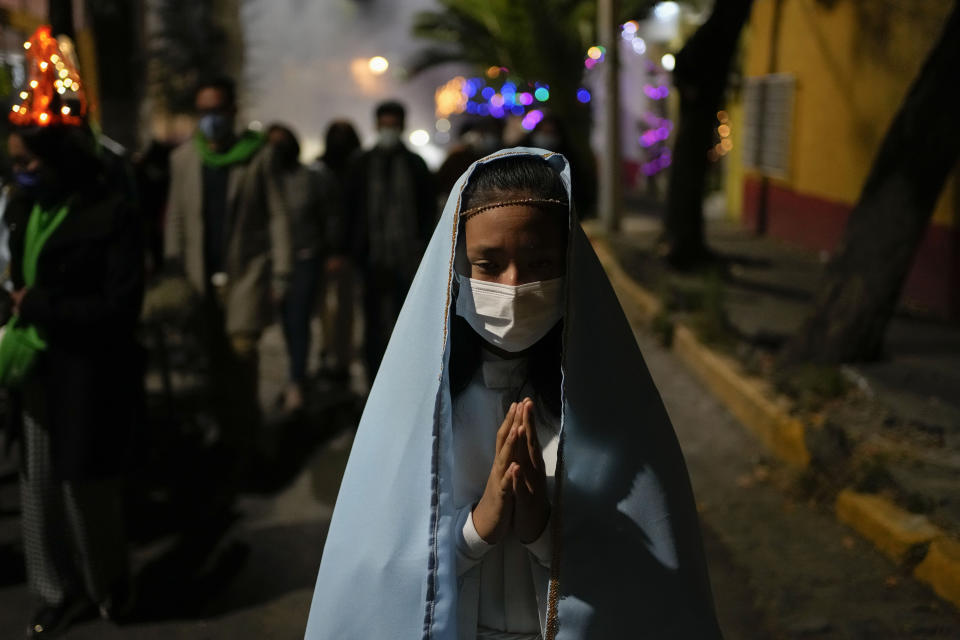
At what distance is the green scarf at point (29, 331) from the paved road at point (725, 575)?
107 cm

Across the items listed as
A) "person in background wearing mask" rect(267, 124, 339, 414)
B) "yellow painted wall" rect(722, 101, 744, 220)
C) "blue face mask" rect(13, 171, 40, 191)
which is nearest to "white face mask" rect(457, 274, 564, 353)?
"blue face mask" rect(13, 171, 40, 191)

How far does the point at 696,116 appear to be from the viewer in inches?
459

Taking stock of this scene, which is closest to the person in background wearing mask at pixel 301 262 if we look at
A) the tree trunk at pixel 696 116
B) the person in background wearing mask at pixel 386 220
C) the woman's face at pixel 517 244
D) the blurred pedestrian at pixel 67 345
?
the person in background wearing mask at pixel 386 220

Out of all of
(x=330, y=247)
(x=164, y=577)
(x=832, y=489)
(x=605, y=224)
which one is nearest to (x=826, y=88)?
(x=605, y=224)

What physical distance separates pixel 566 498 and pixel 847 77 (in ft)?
38.1

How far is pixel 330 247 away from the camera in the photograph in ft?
25.7

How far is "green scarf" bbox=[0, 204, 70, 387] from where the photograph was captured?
3.97 meters

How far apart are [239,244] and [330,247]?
1.63 meters

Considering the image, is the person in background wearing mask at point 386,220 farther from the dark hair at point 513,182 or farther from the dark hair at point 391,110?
the dark hair at point 513,182

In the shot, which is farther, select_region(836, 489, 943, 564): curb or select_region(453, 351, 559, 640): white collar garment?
select_region(836, 489, 943, 564): curb

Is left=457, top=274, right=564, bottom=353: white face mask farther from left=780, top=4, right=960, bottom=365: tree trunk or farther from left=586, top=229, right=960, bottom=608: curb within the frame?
left=780, top=4, right=960, bottom=365: tree trunk

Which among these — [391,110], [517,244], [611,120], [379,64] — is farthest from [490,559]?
[379,64]

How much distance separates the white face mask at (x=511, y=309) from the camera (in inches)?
77.1

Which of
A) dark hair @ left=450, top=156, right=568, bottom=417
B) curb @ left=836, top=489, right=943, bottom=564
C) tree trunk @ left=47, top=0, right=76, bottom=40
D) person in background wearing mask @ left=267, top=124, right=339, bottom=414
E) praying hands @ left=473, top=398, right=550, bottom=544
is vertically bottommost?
curb @ left=836, top=489, right=943, bottom=564
